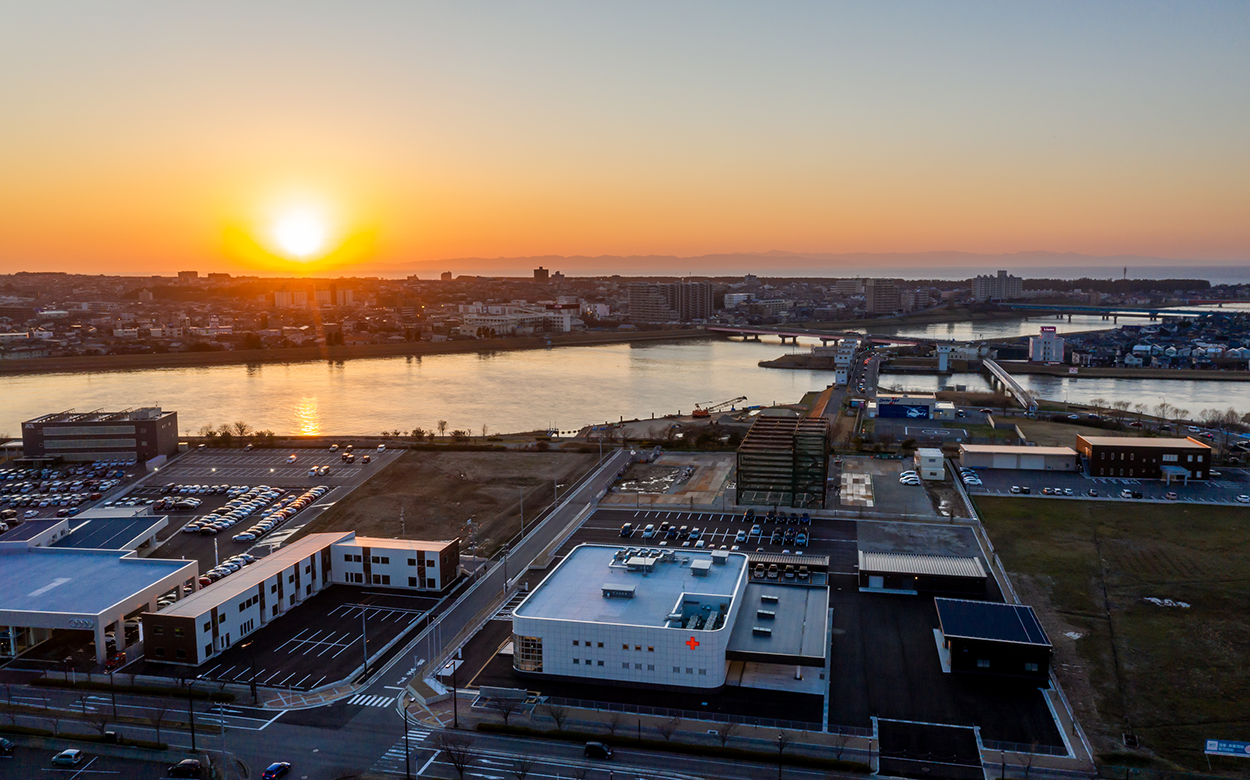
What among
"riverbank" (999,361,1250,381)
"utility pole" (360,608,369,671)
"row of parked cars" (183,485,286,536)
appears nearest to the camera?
"utility pole" (360,608,369,671)

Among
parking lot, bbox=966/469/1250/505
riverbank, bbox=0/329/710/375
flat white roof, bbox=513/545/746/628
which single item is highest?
riverbank, bbox=0/329/710/375

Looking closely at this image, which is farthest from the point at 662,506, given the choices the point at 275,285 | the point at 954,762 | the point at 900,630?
the point at 275,285

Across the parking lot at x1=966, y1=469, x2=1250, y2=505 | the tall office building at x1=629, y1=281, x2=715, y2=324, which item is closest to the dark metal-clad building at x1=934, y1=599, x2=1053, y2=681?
the parking lot at x1=966, y1=469, x2=1250, y2=505

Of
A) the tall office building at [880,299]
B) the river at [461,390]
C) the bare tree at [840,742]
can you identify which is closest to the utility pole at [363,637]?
the bare tree at [840,742]

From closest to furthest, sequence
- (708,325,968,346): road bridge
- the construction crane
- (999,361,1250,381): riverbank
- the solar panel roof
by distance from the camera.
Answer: the solar panel roof < the construction crane < (999,361,1250,381): riverbank < (708,325,968,346): road bridge

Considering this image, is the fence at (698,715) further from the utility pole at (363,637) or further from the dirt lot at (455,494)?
the dirt lot at (455,494)

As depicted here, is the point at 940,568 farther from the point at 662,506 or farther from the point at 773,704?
the point at 662,506

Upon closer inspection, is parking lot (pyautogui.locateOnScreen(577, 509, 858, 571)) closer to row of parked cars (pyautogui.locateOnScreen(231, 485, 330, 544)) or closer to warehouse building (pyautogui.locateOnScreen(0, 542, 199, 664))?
row of parked cars (pyautogui.locateOnScreen(231, 485, 330, 544))

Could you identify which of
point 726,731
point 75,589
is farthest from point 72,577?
point 726,731
